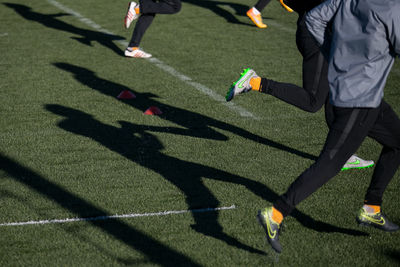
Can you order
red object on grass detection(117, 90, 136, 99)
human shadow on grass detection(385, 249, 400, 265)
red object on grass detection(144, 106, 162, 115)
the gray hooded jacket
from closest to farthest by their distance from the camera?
1. the gray hooded jacket
2. human shadow on grass detection(385, 249, 400, 265)
3. red object on grass detection(144, 106, 162, 115)
4. red object on grass detection(117, 90, 136, 99)

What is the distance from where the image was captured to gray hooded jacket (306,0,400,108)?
375 cm

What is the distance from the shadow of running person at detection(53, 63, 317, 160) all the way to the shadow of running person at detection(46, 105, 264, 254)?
45cm

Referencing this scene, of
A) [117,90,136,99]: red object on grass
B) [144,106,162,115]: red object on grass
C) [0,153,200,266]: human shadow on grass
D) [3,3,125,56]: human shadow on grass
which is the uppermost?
[0,153,200,266]: human shadow on grass

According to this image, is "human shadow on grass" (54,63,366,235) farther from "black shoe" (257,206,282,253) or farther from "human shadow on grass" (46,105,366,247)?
"black shoe" (257,206,282,253)

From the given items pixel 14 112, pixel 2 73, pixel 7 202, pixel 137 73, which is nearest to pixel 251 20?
pixel 137 73

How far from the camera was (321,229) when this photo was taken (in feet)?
14.8

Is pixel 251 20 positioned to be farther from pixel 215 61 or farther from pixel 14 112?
pixel 14 112

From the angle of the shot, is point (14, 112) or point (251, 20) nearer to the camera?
point (14, 112)

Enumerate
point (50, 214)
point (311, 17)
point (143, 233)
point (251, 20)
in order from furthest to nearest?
point (251, 20) < point (50, 214) < point (143, 233) < point (311, 17)

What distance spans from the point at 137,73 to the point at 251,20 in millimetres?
4816

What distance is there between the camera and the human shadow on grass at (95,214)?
4117 millimetres

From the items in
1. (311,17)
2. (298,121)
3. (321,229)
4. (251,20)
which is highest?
(311,17)

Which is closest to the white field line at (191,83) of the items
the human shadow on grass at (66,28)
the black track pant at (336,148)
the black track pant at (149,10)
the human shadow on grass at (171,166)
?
the human shadow on grass at (66,28)

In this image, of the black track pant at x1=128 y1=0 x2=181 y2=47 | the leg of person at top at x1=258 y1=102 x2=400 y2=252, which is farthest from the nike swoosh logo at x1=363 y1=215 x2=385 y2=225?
the black track pant at x1=128 y1=0 x2=181 y2=47
